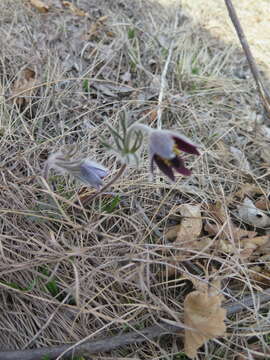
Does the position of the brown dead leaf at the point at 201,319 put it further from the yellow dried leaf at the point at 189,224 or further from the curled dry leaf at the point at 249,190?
the curled dry leaf at the point at 249,190

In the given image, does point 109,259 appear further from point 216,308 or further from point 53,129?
point 53,129

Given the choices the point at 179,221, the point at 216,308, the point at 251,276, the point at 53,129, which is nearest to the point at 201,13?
the point at 53,129

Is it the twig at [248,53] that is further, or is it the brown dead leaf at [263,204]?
the twig at [248,53]

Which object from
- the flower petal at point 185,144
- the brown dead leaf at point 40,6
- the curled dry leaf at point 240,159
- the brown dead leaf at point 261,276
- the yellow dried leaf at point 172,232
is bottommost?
the brown dead leaf at point 261,276

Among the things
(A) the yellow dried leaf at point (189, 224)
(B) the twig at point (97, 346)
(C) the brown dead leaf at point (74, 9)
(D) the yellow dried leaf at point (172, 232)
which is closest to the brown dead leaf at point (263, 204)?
(A) the yellow dried leaf at point (189, 224)

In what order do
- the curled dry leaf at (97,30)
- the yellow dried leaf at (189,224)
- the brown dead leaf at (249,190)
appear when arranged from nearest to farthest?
the yellow dried leaf at (189,224)
the brown dead leaf at (249,190)
the curled dry leaf at (97,30)

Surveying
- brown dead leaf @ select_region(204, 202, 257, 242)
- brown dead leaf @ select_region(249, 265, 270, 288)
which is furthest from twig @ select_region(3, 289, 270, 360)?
brown dead leaf @ select_region(204, 202, 257, 242)

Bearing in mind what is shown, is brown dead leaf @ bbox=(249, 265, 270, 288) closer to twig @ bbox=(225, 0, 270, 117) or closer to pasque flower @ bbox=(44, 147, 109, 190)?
pasque flower @ bbox=(44, 147, 109, 190)
